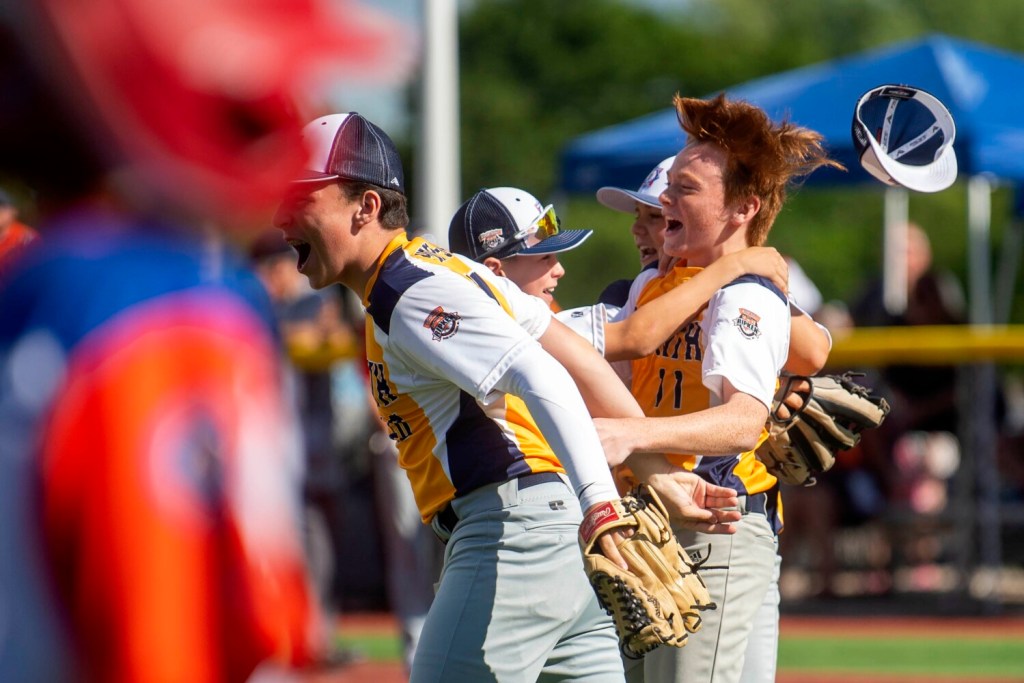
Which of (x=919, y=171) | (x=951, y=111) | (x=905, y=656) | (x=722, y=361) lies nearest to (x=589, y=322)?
(x=722, y=361)

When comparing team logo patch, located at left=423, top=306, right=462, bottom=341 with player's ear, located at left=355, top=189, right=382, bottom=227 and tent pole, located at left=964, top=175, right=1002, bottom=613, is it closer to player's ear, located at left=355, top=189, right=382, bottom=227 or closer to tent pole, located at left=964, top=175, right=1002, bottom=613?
player's ear, located at left=355, top=189, right=382, bottom=227

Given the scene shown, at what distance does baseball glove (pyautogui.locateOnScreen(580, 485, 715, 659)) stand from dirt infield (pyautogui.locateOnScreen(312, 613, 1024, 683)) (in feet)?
18.1

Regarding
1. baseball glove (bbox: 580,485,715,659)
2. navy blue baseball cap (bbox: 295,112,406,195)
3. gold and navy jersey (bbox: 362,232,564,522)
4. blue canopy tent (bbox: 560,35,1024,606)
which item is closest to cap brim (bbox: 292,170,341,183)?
navy blue baseball cap (bbox: 295,112,406,195)

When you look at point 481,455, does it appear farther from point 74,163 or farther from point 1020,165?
point 1020,165

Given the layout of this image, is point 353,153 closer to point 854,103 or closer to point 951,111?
point 854,103

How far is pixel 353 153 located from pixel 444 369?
0.59m

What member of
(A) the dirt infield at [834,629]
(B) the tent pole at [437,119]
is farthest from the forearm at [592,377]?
(B) the tent pole at [437,119]

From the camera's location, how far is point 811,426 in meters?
4.12

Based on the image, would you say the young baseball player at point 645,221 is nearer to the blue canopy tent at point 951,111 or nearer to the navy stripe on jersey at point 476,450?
the navy stripe on jersey at point 476,450

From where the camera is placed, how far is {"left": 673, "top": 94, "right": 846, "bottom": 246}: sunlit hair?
3959 mm

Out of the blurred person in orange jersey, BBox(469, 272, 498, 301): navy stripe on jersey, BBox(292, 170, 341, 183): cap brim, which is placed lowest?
the blurred person in orange jersey

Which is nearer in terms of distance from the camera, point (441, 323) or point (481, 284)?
point (441, 323)

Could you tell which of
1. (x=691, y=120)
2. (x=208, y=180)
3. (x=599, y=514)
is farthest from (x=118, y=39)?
(x=691, y=120)

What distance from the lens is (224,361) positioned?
1.50 metres
